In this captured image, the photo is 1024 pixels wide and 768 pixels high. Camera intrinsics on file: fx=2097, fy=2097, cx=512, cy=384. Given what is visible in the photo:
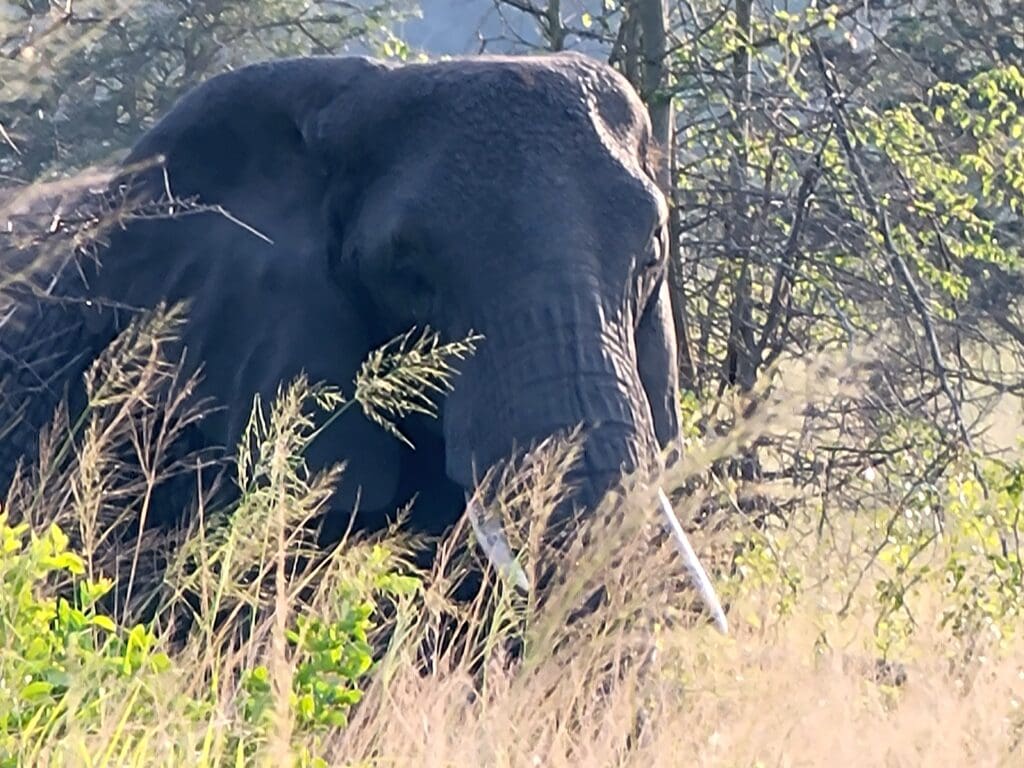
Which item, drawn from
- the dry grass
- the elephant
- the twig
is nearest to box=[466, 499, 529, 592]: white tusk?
the dry grass

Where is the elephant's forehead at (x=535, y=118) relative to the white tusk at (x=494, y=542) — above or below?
above

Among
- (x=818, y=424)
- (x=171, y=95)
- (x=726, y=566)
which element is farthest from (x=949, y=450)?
(x=171, y=95)

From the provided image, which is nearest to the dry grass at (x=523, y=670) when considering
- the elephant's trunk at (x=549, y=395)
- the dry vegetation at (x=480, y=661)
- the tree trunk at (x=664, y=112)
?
the dry vegetation at (x=480, y=661)

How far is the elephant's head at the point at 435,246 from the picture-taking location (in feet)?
15.2

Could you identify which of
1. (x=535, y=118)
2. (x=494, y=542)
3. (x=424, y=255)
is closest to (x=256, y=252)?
(x=424, y=255)

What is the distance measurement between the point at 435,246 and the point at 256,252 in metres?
0.66

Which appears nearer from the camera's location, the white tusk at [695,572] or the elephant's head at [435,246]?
the white tusk at [695,572]

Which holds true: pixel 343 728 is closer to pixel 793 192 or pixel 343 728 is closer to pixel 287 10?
pixel 793 192

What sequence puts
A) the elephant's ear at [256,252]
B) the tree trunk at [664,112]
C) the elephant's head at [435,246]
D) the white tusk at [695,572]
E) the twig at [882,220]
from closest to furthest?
1. the white tusk at [695,572]
2. the elephant's head at [435,246]
3. the elephant's ear at [256,252]
4. the twig at [882,220]
5. the tree trunk at [664,112]

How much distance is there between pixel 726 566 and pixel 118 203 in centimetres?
212

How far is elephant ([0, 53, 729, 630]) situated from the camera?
4.64 meters

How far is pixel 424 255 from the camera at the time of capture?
16.2 ft

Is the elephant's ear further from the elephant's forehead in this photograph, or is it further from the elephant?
the elephant's forehead

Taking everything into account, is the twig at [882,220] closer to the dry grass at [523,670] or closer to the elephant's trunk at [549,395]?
the dry grass at [523,670]
